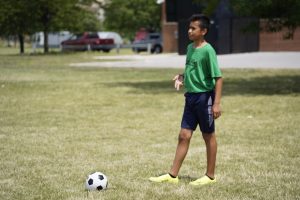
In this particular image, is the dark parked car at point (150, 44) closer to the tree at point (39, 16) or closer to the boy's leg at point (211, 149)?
the tree at point (39, 16)

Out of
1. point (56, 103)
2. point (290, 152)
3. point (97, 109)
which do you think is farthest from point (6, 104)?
point (290, 152)

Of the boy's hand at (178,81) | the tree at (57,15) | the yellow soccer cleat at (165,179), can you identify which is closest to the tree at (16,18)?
the tree at (57,15)

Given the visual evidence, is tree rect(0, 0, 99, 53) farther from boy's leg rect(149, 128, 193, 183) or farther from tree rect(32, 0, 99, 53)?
boy's leg rect(149, 128, 193, 183)

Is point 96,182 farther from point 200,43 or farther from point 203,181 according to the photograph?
point 200,43

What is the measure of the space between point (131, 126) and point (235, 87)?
308 inches

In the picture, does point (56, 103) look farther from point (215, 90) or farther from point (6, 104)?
point (215, 90)

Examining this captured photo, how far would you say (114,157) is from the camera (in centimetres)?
793

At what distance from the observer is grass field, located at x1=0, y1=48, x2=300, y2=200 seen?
20.5ft

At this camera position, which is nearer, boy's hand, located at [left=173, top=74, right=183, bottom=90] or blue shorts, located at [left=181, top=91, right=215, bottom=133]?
blue shorts, located at [left=181, top=91, right=215, bottom=133]

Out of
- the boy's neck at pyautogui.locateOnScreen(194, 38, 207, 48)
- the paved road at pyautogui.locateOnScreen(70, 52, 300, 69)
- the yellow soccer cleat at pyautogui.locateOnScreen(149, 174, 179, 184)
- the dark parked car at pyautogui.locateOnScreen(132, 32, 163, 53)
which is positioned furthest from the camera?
the dark parked car at pyautogui.locateOnScreen(132, 32, 163, 53)

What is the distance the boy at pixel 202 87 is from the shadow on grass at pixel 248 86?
9786 mm

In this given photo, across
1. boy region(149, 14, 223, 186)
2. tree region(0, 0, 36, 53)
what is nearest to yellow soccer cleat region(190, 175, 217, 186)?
boy region(149, 14, 223, 186)

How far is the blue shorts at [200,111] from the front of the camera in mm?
6258

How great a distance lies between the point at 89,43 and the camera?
58312 mm
